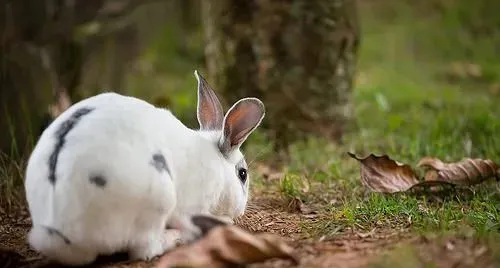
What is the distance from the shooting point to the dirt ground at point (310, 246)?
322cm

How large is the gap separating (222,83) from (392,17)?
4771mm

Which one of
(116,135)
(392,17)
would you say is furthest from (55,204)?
(392,17)

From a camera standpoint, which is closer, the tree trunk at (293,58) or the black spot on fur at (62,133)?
the black spot on fur at (62,133)

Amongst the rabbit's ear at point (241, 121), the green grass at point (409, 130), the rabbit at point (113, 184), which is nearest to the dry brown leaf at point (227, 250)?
the rabbit at point (113, 184)

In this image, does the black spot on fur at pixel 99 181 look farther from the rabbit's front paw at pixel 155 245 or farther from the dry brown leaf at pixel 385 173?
the dry brown leaf at pixel 385 173

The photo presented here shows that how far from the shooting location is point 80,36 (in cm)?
713

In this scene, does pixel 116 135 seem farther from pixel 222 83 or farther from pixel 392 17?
pixel 392 17

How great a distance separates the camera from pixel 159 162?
356 cm

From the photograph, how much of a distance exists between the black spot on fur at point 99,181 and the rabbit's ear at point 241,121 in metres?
0.95

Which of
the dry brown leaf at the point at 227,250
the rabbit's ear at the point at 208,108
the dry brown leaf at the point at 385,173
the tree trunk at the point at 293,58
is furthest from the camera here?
the tree trunk at the point at 293,58

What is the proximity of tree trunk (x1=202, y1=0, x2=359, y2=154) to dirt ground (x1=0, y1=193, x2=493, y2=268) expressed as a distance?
168 centimetres

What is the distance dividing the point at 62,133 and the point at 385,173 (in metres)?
1.90

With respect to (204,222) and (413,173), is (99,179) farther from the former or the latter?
(413,173)

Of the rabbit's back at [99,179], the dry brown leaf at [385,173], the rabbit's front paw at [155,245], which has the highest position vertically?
the rabbit's back at [99,179]
